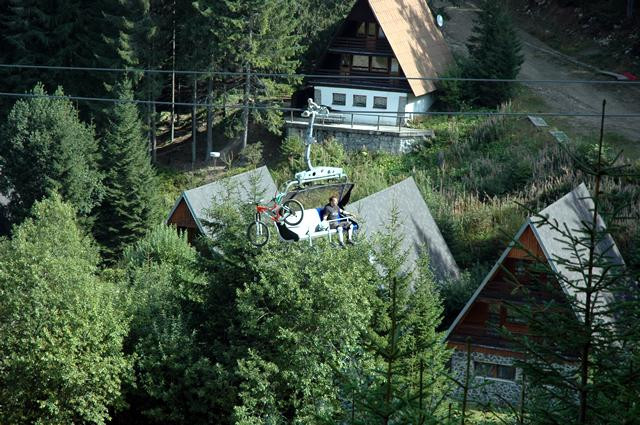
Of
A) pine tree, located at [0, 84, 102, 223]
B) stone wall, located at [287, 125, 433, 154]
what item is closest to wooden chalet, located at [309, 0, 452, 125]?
stone wall, located at [287, 125, 433, 154]

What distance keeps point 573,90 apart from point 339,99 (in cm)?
1167

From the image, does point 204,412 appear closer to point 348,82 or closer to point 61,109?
point 61,109

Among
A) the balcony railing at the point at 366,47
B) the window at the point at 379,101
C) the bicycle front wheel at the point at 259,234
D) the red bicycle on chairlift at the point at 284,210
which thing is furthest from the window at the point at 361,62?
the red bicycle on chairlift at the point at 284,210

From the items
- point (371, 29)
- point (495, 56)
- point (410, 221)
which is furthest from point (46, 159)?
point (495, 56)

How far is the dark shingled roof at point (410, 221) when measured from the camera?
38.4 metres

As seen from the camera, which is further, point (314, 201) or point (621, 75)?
point (621, 75)

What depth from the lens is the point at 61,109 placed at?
5119 cm

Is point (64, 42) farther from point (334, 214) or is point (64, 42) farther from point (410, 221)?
point (334, 214)

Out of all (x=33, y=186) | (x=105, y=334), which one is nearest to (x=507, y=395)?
(x=105, y=334)

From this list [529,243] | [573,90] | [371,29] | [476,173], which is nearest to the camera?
[529,243]

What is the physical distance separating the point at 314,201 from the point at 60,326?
781 centimetres

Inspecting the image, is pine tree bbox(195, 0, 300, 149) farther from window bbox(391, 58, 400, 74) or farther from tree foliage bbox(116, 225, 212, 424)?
tree foliage bbox(116, 225, 212, 424)

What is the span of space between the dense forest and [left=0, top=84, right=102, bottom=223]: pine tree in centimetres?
10

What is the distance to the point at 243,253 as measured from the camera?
31.5 metres
